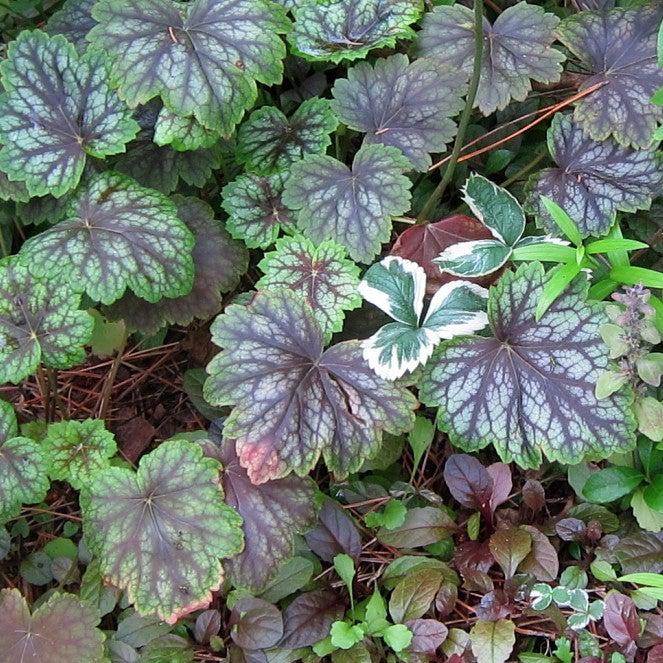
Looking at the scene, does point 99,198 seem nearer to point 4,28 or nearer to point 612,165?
point 4,28

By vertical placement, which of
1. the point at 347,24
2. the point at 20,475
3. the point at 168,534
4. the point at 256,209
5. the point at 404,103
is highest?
the point at 347,24

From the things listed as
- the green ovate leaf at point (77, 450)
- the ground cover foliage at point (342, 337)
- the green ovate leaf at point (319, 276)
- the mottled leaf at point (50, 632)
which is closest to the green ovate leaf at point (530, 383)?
the ground cover foliage at point (342, 337)

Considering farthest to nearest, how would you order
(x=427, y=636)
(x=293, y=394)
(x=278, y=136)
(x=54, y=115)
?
(x=278, y=136)
(x=54, y=115)
(x=427, y=636)
(x=293, y=394)

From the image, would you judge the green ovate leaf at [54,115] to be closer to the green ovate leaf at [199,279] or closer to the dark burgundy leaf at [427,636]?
the green ovate leaf at [199,279]

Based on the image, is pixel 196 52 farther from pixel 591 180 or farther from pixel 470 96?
pixel 591 180

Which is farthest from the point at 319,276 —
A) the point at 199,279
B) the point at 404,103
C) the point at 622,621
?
the point at 622,621

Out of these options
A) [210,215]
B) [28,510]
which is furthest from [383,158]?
[28,510]

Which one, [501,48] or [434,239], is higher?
[501,48]
